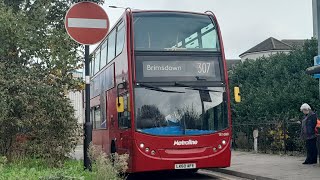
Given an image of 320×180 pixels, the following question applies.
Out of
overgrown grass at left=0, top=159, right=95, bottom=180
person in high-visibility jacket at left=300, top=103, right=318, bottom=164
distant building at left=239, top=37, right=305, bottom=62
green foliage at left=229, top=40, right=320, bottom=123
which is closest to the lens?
overgrown grass at left=0, top=159, right=95, bottom=180

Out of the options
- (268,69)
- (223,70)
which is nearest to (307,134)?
(223,70)

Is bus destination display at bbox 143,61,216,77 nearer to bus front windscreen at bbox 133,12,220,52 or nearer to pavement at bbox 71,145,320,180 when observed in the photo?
bus front windscreen at bbox 133,12,220,52

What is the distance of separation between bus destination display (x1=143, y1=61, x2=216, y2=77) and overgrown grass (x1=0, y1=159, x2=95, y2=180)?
286 centimetres

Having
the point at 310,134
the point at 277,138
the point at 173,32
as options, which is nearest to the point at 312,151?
the point at 310,134

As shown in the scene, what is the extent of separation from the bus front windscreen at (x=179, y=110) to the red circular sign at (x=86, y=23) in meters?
2.05

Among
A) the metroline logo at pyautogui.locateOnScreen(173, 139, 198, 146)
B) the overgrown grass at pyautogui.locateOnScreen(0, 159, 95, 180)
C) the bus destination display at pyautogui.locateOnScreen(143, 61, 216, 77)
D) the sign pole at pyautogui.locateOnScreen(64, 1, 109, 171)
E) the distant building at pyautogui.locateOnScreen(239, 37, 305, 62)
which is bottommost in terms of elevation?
the overgrown grass at pyautogui.locateOnScreen(0, 159, 95, 180)

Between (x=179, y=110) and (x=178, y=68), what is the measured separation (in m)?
1.01

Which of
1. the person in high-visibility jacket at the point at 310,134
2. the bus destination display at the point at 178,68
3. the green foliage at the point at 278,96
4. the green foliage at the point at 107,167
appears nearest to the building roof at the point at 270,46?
the green foliage at the point at 278,96

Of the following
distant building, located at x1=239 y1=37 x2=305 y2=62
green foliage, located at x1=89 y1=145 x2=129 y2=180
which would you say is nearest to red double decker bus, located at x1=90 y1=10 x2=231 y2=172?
green foliage, located at x1=89 y1=145 x2=129 y2=180

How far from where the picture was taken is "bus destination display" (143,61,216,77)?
11609mm

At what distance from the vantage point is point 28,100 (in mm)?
12438

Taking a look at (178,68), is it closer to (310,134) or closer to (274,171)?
(274,171)

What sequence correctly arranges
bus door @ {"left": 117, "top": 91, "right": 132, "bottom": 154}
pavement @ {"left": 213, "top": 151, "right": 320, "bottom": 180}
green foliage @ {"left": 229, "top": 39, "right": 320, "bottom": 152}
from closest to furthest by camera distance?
pavement @ {"left": 213, "top": 151, "right": 320, "bottom": 180}, bus door @ {"left": 117, "top": 91, "right": 132, "bottom": 154}, green foliage @ {"left": 229, "top": 39, "right": 320, "bottom": 152}

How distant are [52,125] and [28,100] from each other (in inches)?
Answer: 36.5
